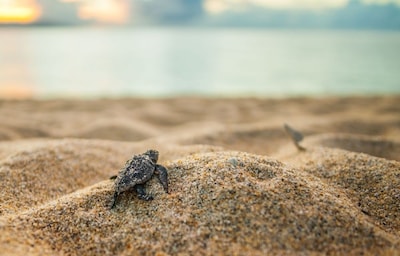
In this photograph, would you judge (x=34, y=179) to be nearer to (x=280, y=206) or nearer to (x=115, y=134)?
(x=280, y=206)

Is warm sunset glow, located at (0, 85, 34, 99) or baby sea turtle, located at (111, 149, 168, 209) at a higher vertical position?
baby sea turtle, located at (111, 149, 168, 209)

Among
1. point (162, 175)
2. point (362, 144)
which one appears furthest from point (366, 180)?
point (362, 144)

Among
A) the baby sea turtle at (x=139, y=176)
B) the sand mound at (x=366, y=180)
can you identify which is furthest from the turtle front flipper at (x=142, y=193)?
the sand mound at (x=366, y=180)

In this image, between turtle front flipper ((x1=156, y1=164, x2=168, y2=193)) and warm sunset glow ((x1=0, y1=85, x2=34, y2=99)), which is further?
warm sunset glow ((x1=0, y1=85, x2=34, y2=99))

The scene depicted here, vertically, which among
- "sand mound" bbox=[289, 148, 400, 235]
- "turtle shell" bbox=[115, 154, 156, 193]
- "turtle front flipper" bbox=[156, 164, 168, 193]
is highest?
"turtle shell" bbox=[115, 154, 156, 193]

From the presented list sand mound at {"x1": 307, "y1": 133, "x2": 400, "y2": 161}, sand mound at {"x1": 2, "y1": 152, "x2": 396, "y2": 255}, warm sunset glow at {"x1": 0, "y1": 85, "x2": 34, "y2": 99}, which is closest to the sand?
sand mound at {"x1": 2, "y1": 152, "x2": 396, "y2": 255}

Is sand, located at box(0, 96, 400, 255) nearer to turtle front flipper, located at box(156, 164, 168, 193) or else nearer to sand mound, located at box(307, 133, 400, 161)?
turtle front flipper, located at box(156, 164, 168, 193)

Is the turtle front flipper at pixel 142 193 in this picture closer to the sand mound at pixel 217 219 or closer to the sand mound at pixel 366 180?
the sand mound at pixel 217 219

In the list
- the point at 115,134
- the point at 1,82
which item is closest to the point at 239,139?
the point at 115,134
